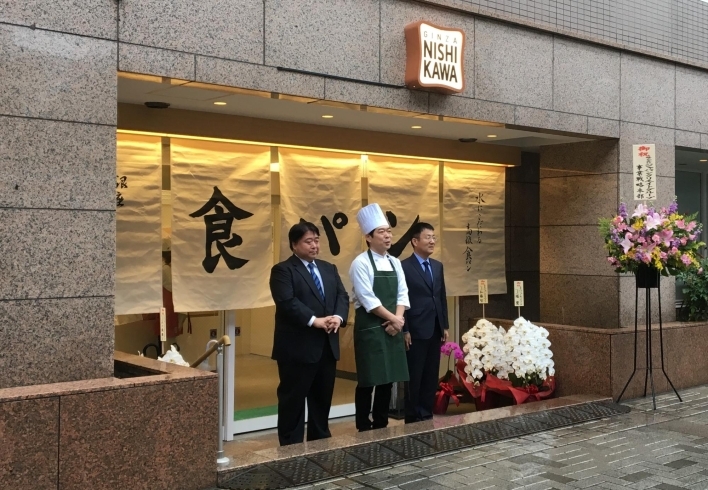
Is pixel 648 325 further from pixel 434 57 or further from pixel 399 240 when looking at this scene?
pixel 434 57

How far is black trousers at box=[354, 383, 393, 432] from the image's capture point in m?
8.68

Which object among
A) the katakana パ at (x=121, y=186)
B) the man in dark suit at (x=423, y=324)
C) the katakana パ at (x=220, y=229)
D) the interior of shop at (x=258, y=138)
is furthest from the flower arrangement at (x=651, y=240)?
the katakana パ at (x=121, y=186)

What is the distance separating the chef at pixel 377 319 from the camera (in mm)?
8391

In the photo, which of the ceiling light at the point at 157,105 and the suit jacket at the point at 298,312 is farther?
the ceiling light at the point at 157,105

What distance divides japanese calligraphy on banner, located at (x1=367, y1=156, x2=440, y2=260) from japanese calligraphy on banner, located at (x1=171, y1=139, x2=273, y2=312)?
1.72 metres

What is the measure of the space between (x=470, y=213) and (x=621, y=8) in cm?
350

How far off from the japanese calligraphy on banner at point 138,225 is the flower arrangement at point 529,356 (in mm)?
4359

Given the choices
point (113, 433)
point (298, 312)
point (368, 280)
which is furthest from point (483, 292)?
point (113, 433)

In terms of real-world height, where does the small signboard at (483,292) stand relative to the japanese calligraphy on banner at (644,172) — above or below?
below

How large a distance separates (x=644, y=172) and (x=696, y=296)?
233 cm

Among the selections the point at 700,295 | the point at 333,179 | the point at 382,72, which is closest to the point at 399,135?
the point at 333,179

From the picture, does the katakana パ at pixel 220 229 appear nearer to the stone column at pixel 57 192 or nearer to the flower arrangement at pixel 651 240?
the stone column at pixel 57 192

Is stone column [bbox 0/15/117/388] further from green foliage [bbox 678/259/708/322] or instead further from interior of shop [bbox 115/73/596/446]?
green foliage [bbox 678/259/708/322]

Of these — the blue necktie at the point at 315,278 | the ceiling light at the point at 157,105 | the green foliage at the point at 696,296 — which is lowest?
the green foliage at the point at 696,296
